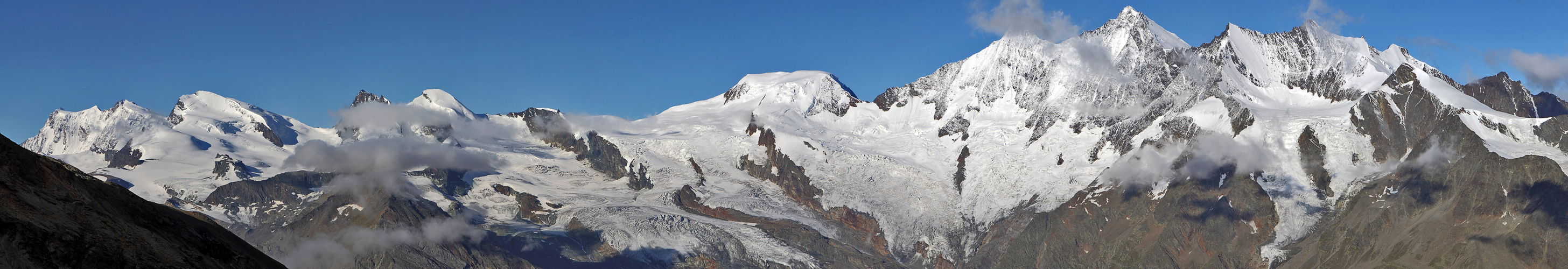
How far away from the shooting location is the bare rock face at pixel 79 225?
63.3m

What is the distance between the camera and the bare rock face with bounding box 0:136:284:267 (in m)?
63.3

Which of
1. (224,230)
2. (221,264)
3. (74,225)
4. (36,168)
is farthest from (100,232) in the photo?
(224,230)

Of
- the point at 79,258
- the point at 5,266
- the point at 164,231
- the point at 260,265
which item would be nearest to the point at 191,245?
the point at 164,231

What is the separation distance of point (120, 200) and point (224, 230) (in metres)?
20.5

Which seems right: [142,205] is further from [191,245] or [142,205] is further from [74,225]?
[74,225]

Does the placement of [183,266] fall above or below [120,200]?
below

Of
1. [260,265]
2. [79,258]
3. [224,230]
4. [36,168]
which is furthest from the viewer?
[224,230]

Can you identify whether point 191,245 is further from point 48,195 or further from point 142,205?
point 48,195

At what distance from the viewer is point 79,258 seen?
6538cm

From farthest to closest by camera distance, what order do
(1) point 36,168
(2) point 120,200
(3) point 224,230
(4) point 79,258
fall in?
1. (3) point 224,230
2. (2) point 120,200
3. (1) point 36,168
4. (4) point 79,258

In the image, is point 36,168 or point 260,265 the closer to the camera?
point 36,168

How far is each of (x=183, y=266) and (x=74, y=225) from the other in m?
6.51

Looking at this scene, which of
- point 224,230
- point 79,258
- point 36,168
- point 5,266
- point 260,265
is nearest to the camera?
point 5,266

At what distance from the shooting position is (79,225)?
6781 cm
